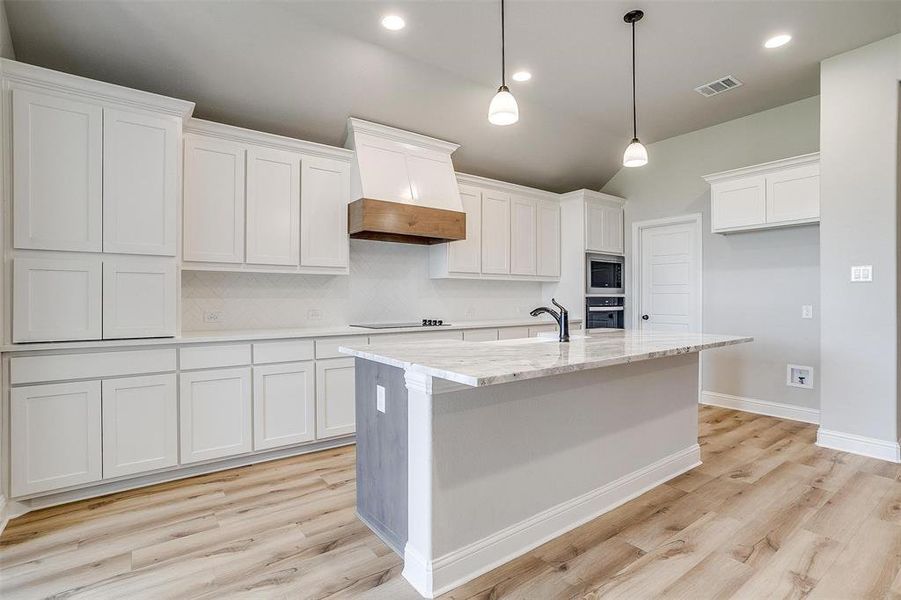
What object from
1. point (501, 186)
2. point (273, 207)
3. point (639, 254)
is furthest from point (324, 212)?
point (639, 254)

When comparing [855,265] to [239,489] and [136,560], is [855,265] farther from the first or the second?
[136,560]

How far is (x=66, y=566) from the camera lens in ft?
6.68

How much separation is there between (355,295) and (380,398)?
2.28 meters

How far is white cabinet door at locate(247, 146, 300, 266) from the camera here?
3.49 metres

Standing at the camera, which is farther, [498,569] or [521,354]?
[521,354]

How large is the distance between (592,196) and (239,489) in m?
4.64

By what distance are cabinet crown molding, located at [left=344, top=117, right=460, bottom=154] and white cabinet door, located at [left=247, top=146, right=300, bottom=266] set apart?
1.86 ft

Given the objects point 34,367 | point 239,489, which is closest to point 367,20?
point 34,367

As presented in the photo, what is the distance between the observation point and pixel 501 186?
5.06 m

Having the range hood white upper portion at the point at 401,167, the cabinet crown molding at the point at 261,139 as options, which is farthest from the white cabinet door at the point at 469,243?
the cabinet crown molding at the point at 261,139

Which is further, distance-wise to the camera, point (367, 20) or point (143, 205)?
point (367, 20)

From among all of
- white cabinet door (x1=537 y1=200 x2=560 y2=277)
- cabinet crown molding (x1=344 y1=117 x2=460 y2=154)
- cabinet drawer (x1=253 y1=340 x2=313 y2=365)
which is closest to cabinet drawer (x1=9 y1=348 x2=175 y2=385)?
cabinet drawer (x1=253 y1=340 x2=313 y2=365)

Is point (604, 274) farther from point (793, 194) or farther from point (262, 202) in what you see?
point (262, 202)

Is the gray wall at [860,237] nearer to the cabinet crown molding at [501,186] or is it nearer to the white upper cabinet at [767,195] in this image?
the white upper cabinet at [767,195]
